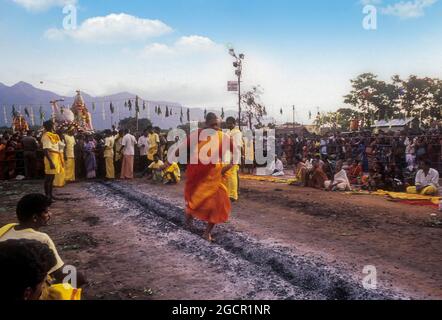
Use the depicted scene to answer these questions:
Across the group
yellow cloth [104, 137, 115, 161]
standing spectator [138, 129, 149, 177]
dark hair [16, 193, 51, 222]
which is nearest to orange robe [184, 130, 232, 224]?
dark hair [16, 193, 51, 222]

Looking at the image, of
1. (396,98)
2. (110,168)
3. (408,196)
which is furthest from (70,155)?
(396,98)

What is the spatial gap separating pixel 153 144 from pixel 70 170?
3162 millimetres

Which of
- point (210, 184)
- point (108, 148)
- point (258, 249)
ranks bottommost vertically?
point (258, 249)

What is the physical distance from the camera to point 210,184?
6082 mm

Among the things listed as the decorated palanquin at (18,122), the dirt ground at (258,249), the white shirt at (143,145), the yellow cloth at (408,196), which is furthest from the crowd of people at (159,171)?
the decorated palanquin at (18,122)

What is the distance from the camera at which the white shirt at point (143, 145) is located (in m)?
15.9

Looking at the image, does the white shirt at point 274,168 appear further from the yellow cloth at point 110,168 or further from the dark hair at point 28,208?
the dark hair at point 28,208

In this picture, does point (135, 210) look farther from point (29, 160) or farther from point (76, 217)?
point (29, 160)

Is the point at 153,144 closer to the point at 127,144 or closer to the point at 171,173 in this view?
the point at 127,144

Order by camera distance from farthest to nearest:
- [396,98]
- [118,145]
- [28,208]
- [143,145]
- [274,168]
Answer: [396,98]
[274,168]
[143,145]
[118,145]
[28,208]

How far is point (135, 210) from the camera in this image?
839cm
